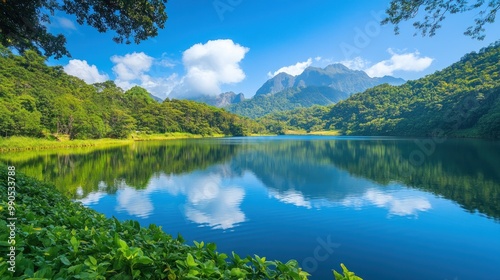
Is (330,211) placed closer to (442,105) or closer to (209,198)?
(209,198)

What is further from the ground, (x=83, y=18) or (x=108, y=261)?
(x=83, y=18)

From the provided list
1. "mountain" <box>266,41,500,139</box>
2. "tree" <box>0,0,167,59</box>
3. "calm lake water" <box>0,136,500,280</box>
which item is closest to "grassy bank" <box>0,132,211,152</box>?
"calm lake water" <box>0,136,500,280</box>

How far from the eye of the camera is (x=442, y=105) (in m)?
117

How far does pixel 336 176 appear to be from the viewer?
2784 cm

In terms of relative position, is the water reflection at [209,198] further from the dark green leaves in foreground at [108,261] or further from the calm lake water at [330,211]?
the dark green leaves in foreground at [108,261]

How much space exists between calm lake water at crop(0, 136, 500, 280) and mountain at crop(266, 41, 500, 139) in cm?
6924

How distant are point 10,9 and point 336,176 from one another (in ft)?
87.1

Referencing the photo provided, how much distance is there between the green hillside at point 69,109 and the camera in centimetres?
5350

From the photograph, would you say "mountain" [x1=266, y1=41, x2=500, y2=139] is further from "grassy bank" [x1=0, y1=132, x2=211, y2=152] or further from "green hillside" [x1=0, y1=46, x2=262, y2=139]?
"grassy bank" [x1=0, y1=132, x2=211, y2=152]

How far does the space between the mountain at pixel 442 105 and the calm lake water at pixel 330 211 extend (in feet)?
227

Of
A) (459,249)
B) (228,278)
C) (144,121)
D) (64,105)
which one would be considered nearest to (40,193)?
(228,278)

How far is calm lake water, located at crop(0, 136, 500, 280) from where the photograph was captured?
1034 cm

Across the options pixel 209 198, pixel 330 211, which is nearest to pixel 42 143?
pixel 209 198

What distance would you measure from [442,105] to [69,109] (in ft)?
448
